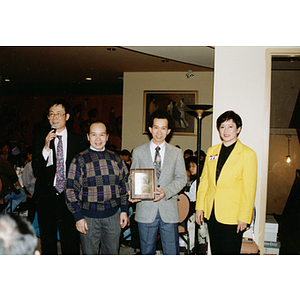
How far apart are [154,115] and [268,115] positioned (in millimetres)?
1132

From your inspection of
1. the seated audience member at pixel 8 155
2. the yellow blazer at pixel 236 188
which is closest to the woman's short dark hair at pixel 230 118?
the yellow blazer at pixel 236 188

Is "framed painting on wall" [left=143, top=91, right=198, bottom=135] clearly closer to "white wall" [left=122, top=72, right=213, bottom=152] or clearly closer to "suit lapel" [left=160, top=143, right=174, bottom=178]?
"white wall" [left=122, top=72, right=213, bottom=152]

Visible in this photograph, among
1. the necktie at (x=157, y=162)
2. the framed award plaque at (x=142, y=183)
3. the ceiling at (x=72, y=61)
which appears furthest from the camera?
the ceiling at (x=72, y=61)

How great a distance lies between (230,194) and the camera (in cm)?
239

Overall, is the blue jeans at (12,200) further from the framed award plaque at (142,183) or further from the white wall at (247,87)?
the white wall at (247,87)

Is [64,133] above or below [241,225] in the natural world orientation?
above

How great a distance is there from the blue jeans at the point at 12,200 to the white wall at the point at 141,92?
5.17ft

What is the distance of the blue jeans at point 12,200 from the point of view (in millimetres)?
2814

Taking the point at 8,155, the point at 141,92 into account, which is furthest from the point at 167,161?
the point at 141,92

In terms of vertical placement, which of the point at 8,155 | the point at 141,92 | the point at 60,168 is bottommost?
the point at 60,168

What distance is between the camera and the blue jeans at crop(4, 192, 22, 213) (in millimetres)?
2814

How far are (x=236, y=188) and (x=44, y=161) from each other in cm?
183

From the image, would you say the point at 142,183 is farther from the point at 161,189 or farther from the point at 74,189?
the point at 74,189
